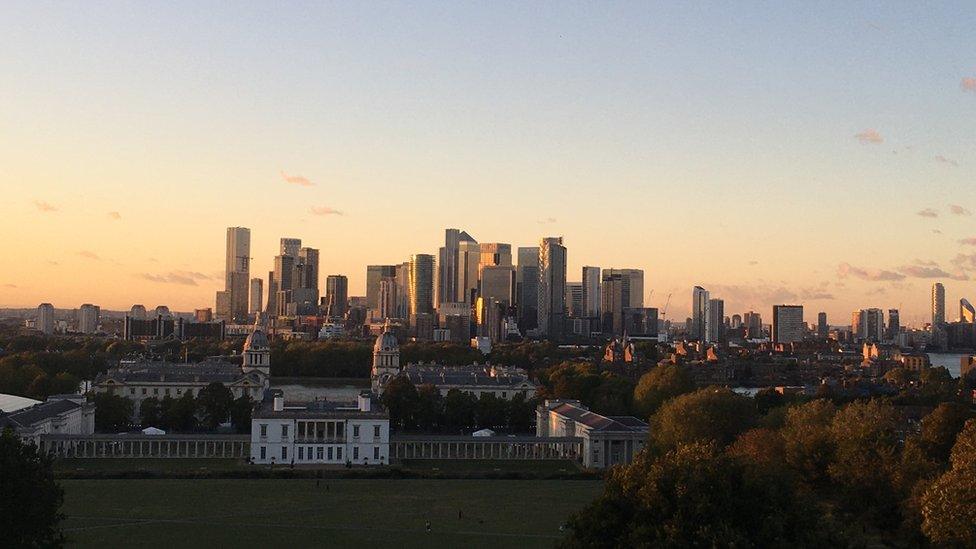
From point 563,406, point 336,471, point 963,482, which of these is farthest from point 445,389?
point 963,482

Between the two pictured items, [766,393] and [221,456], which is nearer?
[221,456]

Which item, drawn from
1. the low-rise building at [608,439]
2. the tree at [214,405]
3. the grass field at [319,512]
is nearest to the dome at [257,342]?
the tree at [214,405]

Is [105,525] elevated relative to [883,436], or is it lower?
lower

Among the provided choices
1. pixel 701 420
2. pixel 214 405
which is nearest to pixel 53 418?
pixel 214 405

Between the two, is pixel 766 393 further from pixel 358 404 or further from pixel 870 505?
pixel 870 505

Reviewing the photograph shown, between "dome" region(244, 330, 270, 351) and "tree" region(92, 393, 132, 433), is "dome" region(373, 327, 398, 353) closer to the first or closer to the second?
"dome" region(244, 330, 270, 351)

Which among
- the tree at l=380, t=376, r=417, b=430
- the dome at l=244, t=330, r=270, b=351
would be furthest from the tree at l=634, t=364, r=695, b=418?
the dome at l=244, t=330, r=270, b=351
